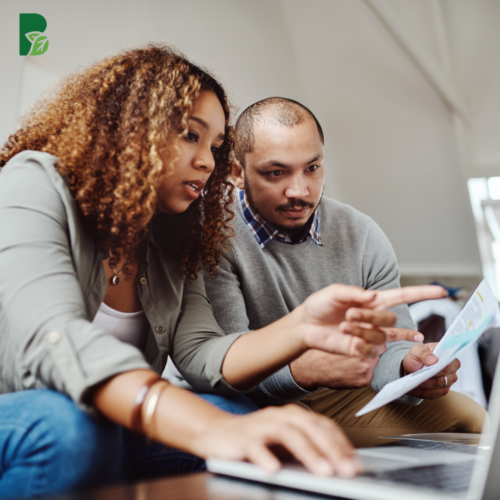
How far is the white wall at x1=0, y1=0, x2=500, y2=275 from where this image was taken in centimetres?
110

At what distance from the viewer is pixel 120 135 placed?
0.70 m

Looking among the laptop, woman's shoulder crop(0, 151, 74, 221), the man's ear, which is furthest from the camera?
the man's ear

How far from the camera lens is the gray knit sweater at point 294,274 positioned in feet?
2.98

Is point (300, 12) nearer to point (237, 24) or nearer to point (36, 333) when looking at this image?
point (237, 24)

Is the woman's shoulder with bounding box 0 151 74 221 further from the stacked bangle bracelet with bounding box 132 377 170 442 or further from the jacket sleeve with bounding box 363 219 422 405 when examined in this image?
the jacket sleeve with bounding box 363 219 422 405

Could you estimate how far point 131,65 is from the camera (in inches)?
30.0

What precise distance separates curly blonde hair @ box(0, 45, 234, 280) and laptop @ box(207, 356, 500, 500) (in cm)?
41

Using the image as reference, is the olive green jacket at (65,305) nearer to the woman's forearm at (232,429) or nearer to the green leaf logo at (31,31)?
the woman's forearm at (232,429)

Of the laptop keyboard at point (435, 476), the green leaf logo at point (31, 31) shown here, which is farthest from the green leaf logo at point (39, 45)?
the laptop keyboard at point (435, 476)

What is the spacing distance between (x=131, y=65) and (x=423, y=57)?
0.86m

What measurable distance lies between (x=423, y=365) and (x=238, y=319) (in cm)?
37

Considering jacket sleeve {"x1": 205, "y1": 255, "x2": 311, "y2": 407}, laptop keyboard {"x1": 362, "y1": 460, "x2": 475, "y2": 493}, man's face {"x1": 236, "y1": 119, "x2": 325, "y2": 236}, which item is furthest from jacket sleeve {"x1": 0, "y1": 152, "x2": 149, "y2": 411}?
man's face {"x1": 236, "y1": 119, "x2": 325, "y2": 236}

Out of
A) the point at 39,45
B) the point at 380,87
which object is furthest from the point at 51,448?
the point at 380,87

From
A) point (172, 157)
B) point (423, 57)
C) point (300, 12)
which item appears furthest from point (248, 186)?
point (423, 57)
